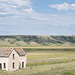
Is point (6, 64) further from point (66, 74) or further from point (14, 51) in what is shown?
point (66, 74)

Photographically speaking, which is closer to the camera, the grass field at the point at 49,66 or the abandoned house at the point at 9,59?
the grass field at the point at 49,66

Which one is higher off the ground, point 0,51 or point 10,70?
point 0,51

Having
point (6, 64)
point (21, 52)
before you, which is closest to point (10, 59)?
point (6, 64)

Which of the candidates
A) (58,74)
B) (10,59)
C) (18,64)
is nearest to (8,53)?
(10,59)

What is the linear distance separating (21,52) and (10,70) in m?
7.68

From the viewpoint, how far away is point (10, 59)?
49750 mm

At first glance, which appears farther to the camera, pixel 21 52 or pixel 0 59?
pixel 21 52

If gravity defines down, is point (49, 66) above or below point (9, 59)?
below

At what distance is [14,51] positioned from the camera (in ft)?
166

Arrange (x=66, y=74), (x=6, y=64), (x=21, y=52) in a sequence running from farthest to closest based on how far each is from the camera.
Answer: (x=21, y=52)
(x=6, y=64)
(x=66, y=74)

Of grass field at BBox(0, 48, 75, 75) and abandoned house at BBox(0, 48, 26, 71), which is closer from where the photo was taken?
grass field at BBox(0, 48, 75, 75)

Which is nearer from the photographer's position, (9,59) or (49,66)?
(9,59)

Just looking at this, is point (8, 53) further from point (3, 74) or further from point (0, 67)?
point (3, 74)

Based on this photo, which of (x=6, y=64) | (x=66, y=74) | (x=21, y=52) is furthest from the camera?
(x=21, y=52)
